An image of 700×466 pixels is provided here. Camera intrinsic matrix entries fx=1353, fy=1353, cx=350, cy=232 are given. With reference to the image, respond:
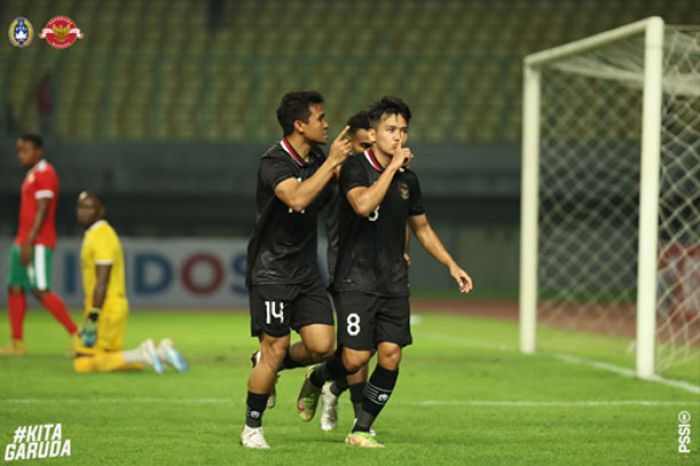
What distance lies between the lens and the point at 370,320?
712 cm

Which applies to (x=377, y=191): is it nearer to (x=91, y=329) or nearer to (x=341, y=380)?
(x=341, y=380)

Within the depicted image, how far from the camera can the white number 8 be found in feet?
23.3

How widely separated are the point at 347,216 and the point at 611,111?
19.1 meters

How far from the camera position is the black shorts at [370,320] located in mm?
7102

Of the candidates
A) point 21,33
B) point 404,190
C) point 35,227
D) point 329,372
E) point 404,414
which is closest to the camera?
point 21,33

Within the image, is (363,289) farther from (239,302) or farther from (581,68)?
(239,302)

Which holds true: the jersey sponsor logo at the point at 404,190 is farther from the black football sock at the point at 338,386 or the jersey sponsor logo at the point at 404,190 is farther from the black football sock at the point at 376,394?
the black football sock at the point at 338,386

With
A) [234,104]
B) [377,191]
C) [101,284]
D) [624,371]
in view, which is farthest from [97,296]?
[234,104]

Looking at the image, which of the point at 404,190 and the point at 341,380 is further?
the point at 341,380

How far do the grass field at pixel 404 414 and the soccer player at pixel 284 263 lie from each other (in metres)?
0.40

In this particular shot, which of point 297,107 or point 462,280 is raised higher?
point 297,107

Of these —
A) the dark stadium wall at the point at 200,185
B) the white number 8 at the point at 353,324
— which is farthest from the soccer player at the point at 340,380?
the dark stadium wall at the point at 200,185

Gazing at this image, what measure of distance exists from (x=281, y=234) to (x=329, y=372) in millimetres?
992

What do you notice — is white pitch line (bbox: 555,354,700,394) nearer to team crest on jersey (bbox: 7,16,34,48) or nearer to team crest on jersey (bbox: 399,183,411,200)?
team crest on jersey (bbox: 399,183,411,200)
